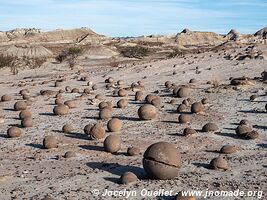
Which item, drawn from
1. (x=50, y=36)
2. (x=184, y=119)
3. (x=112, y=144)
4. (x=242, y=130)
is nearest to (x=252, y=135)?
(x=242, y=130)

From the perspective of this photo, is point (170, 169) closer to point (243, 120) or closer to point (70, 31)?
point (243, 120)

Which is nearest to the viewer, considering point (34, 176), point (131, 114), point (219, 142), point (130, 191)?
point (130, 191)

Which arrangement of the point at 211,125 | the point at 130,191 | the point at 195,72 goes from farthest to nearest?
the point at 195,72, the point at 211,125, the point at 130,191

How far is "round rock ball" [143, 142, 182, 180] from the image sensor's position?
9320mm

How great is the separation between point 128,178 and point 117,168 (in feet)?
4.15

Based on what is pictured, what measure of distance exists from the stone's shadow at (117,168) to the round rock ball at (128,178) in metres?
0.31

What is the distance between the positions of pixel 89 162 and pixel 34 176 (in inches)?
60.9

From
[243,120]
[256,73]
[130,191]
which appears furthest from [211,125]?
[256,73]

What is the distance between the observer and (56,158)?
11.9 metres

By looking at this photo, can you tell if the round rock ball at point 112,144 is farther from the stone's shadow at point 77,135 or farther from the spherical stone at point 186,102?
the spherical stone at point 186,102

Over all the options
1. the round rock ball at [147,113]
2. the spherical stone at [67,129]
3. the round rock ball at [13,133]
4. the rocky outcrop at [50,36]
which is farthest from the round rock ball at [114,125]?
the rocky outcrop at [50,36]

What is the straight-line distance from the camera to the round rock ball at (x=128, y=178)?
9.39m

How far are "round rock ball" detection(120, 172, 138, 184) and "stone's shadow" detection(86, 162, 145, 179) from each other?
0.31 m

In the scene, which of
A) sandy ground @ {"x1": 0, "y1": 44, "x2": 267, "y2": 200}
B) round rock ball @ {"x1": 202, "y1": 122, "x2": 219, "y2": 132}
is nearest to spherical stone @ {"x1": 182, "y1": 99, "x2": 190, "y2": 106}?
sandy ground @ {"x1": 0, "y1": 44, "x2": 267, "y2": 200}
